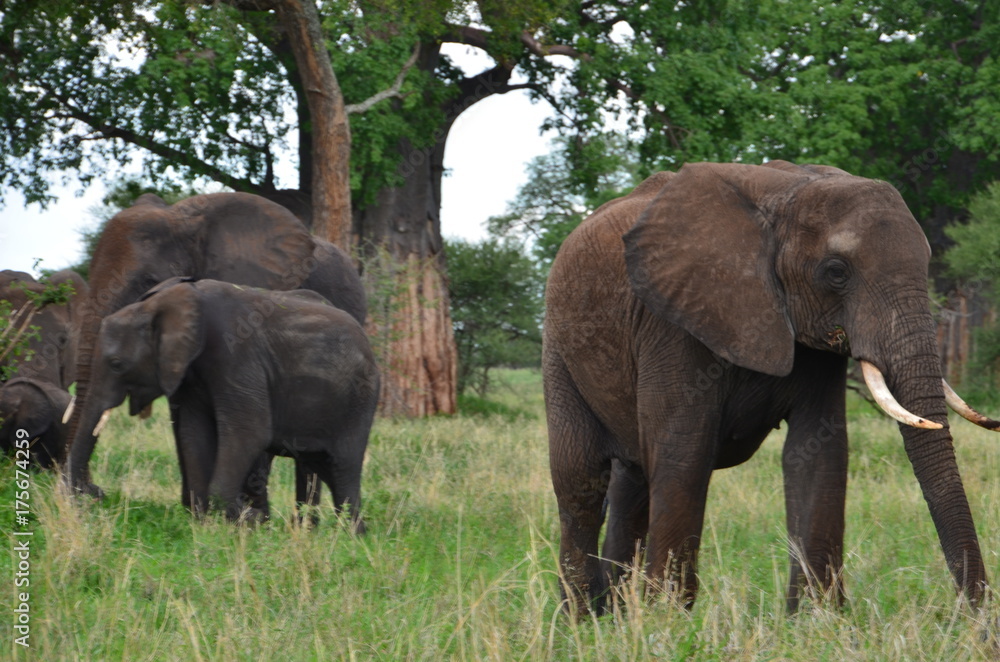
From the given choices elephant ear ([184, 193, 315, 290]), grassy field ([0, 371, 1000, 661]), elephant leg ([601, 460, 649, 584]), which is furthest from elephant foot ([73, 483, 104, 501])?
elephant leg ([601, 460, 649, 584])

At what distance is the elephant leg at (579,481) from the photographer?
17.9 ft

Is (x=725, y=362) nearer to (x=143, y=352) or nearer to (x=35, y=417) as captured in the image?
(x=143, y=352)

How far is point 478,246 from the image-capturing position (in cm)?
2620

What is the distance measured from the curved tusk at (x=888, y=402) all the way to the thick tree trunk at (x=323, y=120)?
10033mm

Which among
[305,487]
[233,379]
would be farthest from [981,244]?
[233,379]

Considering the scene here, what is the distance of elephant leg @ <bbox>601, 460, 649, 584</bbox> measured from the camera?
18.5 ft

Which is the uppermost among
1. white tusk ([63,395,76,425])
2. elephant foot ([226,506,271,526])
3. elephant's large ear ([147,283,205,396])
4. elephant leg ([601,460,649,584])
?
elephant's large ear ([147,283,205,396])

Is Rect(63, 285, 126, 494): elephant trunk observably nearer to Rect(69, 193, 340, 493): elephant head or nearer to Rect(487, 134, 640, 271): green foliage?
Rect(69, 193, 340, 493): elephant head

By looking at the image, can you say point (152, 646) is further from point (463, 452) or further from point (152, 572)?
point (463, 452)

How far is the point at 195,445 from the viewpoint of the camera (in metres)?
7.61

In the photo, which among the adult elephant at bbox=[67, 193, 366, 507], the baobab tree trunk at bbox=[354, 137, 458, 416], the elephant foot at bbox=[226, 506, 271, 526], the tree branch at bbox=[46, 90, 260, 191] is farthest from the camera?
the baobab tree trunk at bbox=[354, 137, 458, 416]

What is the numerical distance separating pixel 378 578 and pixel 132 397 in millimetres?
2955

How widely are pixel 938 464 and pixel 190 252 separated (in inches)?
246

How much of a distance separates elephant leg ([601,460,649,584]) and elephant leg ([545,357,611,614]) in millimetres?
114
